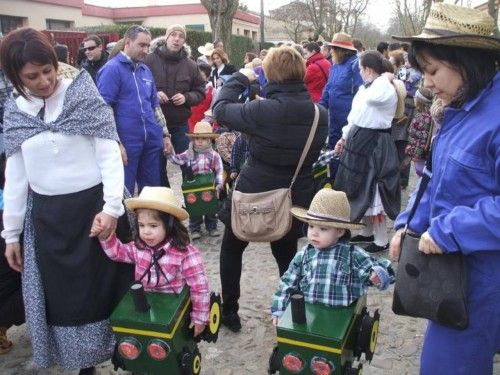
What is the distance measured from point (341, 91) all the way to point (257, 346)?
358cm

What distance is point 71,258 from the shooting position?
2637 mm

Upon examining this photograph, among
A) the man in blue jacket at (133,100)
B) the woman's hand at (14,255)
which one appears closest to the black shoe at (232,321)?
the woman's hand at (14,255)

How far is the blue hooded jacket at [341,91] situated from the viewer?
584 cm

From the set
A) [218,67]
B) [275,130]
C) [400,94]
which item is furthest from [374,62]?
[218,67]

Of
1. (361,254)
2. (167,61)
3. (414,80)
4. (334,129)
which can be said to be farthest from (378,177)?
(414,80)

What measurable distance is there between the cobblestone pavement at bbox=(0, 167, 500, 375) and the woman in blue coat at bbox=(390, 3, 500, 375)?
1.34 metres

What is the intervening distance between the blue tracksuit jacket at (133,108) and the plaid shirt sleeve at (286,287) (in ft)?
8.06

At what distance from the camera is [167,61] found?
5648 millimetres

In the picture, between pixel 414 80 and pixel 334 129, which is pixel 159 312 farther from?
pixel 414 80

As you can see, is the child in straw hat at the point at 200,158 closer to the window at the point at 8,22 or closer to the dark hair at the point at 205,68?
the dark hair at the point at 205,68

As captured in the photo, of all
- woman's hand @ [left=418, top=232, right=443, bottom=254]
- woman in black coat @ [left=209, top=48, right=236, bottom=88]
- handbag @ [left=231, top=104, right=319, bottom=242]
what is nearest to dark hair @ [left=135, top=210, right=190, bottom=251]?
handbag @ [left=231, top=104, right=319, bottom=242]

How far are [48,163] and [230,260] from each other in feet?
4.44

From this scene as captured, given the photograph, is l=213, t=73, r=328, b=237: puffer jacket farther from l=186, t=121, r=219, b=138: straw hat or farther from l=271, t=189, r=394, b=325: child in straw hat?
l=186, t=121, r=219, b=138: straw hat

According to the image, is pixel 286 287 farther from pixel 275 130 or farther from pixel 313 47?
pixel 313 47
